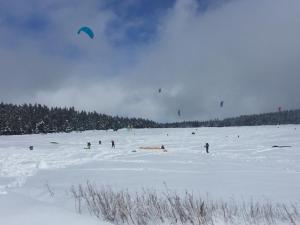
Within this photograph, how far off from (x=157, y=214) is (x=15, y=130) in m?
104

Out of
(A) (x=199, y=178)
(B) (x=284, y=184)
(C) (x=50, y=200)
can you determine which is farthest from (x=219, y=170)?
(C) (x=50, y=200)

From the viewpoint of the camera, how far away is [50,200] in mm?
11742

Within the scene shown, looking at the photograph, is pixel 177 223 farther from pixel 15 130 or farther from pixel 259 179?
pixel 15 130

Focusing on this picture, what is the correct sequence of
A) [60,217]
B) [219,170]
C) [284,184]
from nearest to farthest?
[60,217]
[284,184]
[219,170]

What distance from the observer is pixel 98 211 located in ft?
30.6

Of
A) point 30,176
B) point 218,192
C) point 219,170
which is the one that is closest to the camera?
point 218,192

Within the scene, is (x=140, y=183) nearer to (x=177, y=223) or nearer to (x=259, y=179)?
(x=259, y=179)

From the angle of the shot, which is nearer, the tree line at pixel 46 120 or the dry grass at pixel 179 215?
the dry grass at pixel 179 215

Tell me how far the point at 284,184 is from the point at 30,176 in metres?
10.8

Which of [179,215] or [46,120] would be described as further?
[46,120]

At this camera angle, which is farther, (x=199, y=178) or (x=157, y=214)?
(x=199, y=178)

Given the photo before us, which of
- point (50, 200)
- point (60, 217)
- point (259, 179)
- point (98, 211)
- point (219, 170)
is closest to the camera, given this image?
point (60, 217)

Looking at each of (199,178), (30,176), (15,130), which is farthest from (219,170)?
(15,130)

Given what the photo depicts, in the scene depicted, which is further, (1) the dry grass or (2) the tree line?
(2) the tree line
